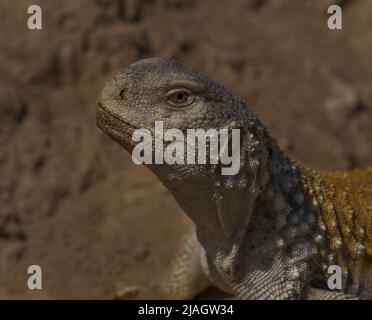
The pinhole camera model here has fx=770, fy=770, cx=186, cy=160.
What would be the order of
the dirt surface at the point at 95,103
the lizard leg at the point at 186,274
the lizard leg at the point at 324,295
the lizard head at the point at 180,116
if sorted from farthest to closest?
the dirt surface at the point at 95,103
the lizard leg at the point at 186,274
the lizard leg at the point at 324,295
the lizard head at the point at 180,116

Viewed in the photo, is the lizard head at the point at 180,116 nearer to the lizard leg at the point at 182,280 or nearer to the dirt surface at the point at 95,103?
the lizard leg at the point at 182,280

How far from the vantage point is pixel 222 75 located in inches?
366

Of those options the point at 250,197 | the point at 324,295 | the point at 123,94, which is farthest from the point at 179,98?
the point at 324,295

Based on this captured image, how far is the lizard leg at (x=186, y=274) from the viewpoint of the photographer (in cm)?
684

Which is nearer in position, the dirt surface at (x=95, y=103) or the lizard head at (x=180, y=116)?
the lizard head at (x=180, y=116)

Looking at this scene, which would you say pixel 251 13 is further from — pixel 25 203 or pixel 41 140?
pixel 25 203

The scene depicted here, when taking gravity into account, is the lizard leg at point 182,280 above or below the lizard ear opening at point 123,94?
below

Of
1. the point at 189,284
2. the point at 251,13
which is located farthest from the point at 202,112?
the point at 251,13

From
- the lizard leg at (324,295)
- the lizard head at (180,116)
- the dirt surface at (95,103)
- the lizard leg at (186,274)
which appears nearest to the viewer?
the lizard head at (180,116)

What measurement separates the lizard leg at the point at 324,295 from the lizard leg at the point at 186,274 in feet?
4.66

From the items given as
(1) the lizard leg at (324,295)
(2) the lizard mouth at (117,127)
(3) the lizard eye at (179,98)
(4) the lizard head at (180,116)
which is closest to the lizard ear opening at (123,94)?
(4) the lizard head at (180,116)

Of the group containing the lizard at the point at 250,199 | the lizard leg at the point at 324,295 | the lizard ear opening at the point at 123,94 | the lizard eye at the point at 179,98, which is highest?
the lizard ear opening at the point at 123,94

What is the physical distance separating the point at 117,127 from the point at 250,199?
1056 millimetres

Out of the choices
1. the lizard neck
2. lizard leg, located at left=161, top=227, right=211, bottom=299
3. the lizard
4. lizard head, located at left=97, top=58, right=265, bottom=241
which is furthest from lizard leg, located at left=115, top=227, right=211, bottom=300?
lizard head, located at left=97, top=58, right=265, bottom=241
